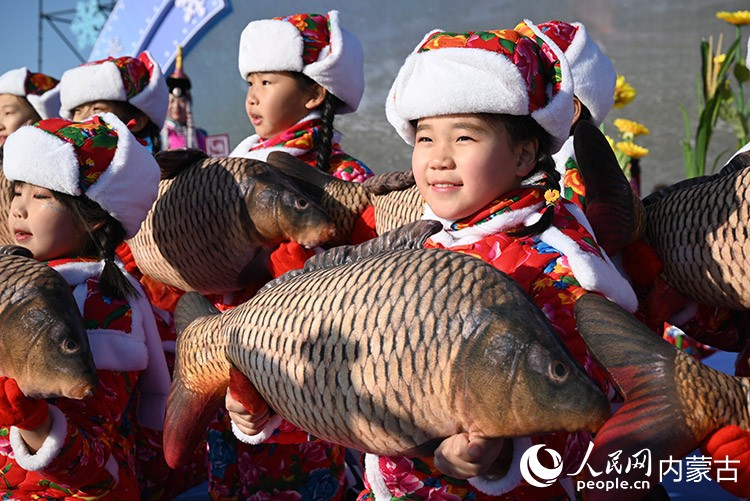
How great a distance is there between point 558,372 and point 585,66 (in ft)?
3.91

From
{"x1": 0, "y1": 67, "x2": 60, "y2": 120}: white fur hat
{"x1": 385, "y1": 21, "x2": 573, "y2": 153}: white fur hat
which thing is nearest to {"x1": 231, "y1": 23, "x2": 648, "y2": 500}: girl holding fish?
{"x1": 385, "y1": 21, "x2": 573, "y2": 153}: white fur hat

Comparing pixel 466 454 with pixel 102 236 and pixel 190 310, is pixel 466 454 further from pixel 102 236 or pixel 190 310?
pixel 102 236

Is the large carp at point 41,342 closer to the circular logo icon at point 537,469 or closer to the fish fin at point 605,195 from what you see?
the circular logo icon at point 537,469

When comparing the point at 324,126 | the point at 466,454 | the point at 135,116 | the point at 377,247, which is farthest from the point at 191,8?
the point at 466,454

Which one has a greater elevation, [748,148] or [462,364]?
[462,364]

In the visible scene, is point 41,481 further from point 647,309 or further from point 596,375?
point 647,309

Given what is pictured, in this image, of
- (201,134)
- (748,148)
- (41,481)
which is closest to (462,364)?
(41,481)

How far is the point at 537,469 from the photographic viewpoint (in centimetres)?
126

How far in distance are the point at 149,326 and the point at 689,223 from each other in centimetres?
114

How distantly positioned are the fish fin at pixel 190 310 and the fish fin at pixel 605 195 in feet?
2.43

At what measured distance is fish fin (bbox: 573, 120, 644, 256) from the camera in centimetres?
168

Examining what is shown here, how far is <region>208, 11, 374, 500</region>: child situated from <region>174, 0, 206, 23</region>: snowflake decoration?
234 inches

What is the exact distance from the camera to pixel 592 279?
1340mm

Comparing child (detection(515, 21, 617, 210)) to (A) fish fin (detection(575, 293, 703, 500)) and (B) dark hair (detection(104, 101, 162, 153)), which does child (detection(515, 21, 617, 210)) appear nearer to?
(A) fish fin (detection(575, 293, 703, 500))
